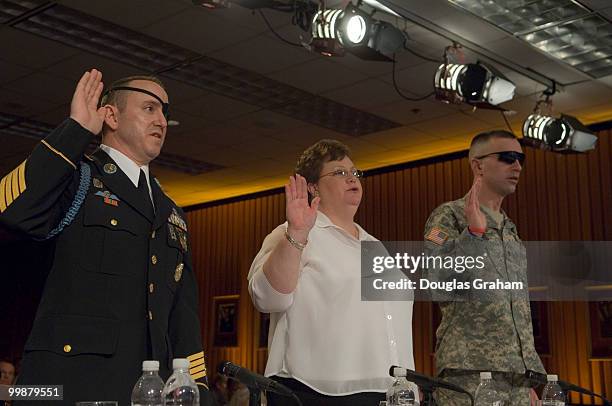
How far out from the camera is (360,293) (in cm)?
245

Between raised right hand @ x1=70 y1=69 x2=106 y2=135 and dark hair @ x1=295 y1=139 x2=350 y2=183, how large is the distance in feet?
3.46

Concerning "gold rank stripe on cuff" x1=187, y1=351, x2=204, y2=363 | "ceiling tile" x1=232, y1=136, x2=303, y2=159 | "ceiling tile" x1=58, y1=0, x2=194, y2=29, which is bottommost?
"gold rank stripe on cuff" x1=187, y1=351, x2=204, y2=363

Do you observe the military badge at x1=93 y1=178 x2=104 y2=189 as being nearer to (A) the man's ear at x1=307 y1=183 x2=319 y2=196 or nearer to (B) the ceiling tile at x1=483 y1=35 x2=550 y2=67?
(A) the man's ear at x1=307 y1=183 x2=319 y2=196

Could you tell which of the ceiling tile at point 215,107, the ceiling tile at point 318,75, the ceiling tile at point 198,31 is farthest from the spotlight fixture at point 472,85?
the ceiling tile at point 215,107

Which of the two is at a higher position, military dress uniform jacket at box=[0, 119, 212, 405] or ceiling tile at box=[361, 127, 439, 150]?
ceiling tile at box=[361, 127, 439, 150]

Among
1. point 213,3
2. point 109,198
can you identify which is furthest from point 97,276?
point 213,3

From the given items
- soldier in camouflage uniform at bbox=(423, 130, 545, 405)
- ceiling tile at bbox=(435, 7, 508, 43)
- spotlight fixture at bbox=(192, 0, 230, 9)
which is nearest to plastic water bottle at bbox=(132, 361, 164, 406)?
soldier in camouflage uniform at bbox=(423, 130, 545, 405)

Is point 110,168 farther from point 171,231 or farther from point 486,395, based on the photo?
point 486,395

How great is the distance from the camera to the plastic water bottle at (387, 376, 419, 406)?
199 cm

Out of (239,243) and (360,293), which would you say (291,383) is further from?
(239,243)

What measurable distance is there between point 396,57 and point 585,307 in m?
3.18

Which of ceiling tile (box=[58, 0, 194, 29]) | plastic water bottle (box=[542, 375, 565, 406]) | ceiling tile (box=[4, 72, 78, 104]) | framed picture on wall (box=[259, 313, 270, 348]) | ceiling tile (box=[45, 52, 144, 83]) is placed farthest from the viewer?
framed picture on wall (box=[259, 313, 270, 348])

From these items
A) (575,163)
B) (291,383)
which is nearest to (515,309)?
(291,383)

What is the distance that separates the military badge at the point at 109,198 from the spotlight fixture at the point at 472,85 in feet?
13.4
